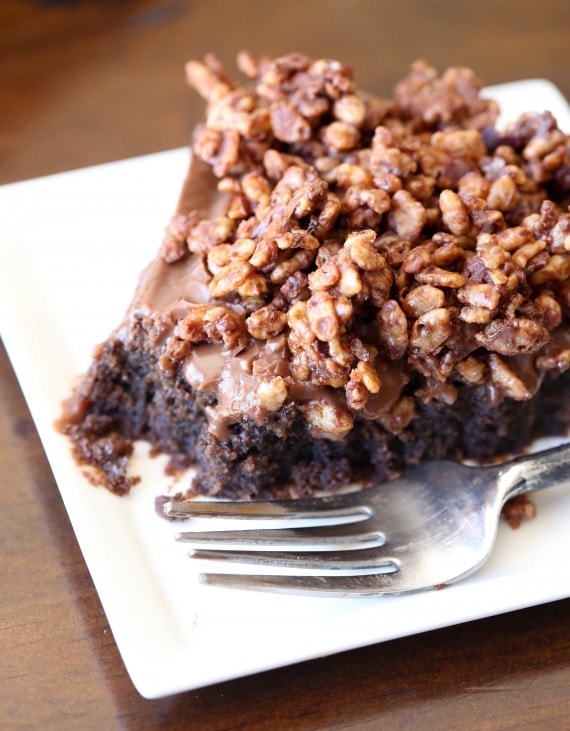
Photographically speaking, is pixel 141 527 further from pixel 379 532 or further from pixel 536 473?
pixel 536 473

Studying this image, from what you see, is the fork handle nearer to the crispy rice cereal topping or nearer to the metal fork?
the metal fork

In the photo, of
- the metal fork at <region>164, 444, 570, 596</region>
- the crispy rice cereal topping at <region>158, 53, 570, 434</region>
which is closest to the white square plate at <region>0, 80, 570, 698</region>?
the metal fork at <region>164, 444, 570, 596</region>

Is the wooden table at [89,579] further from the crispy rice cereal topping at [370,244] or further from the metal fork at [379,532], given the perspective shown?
the crispy rice cereal topping at [370,244]

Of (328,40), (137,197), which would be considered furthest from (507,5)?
(137,197)

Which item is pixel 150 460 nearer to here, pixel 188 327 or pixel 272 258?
pixel 188 327

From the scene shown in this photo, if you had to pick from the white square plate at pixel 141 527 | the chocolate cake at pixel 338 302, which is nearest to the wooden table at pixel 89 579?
the white square plate at pixel 141 527

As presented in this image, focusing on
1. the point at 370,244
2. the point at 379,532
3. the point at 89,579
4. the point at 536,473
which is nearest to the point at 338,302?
the point at 370,244
